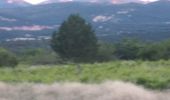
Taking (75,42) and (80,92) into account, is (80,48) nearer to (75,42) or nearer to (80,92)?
(75,42)

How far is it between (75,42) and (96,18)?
6785 centimetres

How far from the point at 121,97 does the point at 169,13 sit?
347 ft

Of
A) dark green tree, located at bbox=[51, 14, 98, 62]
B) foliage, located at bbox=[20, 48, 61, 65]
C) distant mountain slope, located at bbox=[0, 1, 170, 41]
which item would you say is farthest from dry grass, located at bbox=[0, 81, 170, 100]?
distant mountain slope, located at bbox=[0, 1, 170, 41]

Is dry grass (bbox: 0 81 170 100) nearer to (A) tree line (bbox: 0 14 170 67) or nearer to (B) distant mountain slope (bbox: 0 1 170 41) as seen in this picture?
(A) tree line (bbox: 0 14 170 67)

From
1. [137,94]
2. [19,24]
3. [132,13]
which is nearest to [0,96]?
[137,94]

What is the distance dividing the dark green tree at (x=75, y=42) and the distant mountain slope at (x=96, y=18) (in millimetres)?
43786

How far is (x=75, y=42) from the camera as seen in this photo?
46.0 metres

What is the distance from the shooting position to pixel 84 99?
10930 mm

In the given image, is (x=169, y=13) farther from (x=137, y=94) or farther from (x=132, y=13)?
(x=137, y=94)

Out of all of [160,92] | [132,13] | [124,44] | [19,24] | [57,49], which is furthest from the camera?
[132,13]

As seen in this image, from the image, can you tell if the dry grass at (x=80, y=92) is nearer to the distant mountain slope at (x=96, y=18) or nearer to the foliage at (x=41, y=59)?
the foliage at (x=41, y=59)

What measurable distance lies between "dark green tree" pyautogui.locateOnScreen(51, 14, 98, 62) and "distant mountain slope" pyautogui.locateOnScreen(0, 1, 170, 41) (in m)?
43.8

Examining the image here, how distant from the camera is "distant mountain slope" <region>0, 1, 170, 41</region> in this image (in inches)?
3866

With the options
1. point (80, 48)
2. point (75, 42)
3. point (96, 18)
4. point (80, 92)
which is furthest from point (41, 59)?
point (96, 18)
